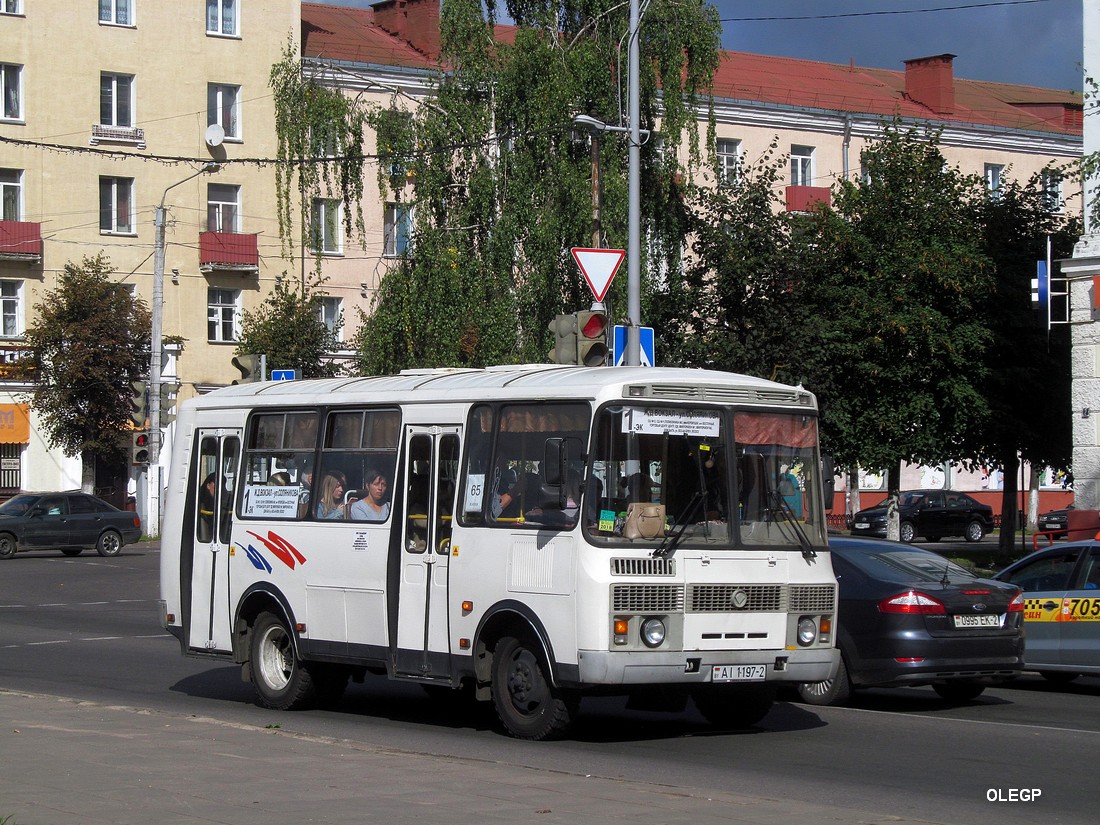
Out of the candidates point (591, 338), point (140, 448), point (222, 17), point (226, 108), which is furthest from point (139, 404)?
point (591, 338)

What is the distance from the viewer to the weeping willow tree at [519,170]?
105 ft

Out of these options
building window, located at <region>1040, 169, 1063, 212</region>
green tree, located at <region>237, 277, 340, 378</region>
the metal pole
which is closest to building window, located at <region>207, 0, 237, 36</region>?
green tree, located at <region>237, 277, 340, 378</region>

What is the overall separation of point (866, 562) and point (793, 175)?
48576mm

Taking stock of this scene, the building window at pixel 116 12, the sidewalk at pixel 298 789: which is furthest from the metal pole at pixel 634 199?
the building window at pixel 116 12

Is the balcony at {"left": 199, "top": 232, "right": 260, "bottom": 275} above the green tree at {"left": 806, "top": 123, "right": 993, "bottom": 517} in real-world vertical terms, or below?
above

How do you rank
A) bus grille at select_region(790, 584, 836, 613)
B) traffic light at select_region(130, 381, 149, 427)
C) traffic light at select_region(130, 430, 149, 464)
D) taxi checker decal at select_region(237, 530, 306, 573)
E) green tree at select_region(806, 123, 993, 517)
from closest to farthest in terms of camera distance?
bus grille at select_region(790, 584, 836, 613) < taxi checker decal at select_region(237, 530, 306, 573) < green tree at select_region(806, 123, 993, 517) < traffic light at select_region(130, 381, 149, 427) < traffic light at select_region(130, 430, 149, 464)

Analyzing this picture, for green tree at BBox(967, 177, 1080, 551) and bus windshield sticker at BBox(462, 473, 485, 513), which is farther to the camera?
green tree at BBox(967, 177, 1080, 551)

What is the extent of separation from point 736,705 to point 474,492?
2725mm

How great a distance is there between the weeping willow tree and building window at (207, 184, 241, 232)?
2267 cm

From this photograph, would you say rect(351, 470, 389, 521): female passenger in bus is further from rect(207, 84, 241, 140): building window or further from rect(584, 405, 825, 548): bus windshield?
rect(207, 84, 241, 140): building window

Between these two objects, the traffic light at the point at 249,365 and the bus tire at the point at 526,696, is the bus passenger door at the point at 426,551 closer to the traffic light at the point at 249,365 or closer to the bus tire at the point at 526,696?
the bus tire at the point at 526,696

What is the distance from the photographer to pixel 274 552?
548 inches

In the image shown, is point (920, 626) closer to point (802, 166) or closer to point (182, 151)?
point (182, 151)

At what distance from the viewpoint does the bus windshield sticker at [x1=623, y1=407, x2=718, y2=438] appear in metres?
11.3
